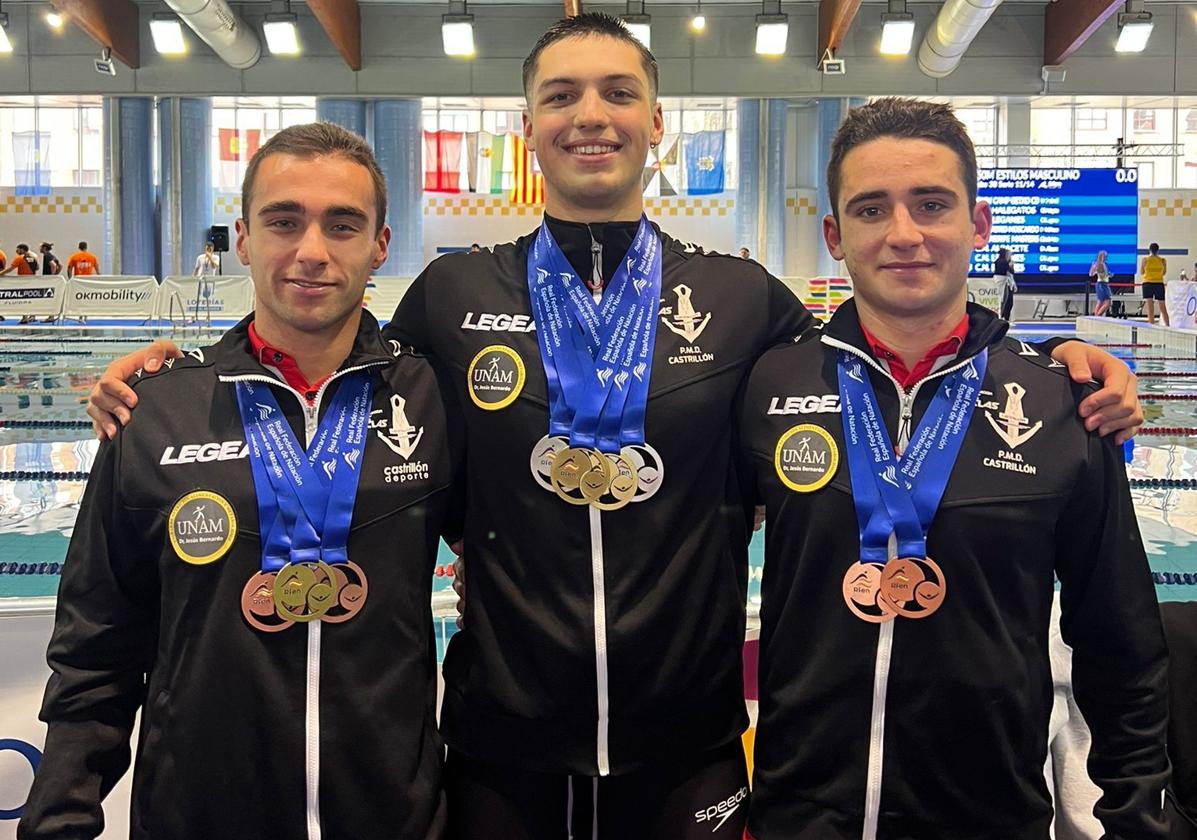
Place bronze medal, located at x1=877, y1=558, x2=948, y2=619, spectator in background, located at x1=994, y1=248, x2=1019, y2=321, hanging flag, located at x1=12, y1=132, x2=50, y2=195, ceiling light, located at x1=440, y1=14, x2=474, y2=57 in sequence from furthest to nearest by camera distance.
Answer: hanging flag, located at x1=12, y1=132, x2=50, y2=195 → spectator in background, located at x1=994, y1=248, x2=1019, y2=321 → ceiling light, located at x1=440, y1=14, x2=474, y2=57 → bronze medal, located at x1=877, y1=558, x2=948, y2=619

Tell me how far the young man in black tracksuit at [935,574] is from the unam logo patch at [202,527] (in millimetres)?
851

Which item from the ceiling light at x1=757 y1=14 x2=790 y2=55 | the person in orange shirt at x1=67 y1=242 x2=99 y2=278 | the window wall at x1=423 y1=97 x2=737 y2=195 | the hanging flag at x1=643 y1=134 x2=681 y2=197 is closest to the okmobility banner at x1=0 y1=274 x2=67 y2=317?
the person in orange shirt at x1=67 y1=242 x2=99 y2=278

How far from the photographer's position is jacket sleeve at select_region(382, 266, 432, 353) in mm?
1897

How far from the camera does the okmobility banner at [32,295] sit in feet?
49.5

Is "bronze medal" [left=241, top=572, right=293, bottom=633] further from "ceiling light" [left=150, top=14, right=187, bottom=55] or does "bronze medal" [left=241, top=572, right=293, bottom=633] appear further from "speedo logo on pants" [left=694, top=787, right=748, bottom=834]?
"ceiling light" [left=150, top=14, right=187, bottom=55]

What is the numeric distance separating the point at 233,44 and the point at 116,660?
14.7 meters

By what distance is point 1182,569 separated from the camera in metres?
3.94

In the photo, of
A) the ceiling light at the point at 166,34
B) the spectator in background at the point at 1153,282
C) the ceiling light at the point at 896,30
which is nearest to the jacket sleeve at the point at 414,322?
the ceiling light at the point at 896,30

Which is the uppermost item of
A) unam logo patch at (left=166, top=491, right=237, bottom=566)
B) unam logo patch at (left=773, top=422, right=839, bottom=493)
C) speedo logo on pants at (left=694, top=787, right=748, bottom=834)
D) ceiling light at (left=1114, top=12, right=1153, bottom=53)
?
ceiling light at (left=1114, top=12, right=1153, bottom=53)

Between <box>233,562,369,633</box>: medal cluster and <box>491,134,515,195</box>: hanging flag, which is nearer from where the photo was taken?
<box>233,562,369,633</box>: medal cluster

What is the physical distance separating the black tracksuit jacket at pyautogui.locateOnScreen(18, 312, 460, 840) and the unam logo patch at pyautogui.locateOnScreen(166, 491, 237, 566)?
13 mm

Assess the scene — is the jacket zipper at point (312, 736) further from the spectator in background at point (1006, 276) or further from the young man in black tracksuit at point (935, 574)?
the spectator in background at point (1006, 276)

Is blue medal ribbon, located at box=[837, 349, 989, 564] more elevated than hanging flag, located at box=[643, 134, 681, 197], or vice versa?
hanging flag, located at box=[643, 134, 681, 197]

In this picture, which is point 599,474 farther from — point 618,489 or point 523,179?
point 523,179
